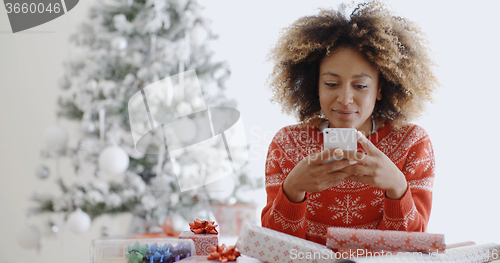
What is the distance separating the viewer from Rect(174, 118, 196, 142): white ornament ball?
206cm

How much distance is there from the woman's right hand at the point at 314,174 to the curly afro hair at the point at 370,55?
1.03 ft

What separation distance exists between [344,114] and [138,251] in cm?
57

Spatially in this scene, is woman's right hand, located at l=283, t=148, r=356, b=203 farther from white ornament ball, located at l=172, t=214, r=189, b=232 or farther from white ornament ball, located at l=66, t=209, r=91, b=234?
white ornament ball, located at l=66, t=209, r=91, b=234

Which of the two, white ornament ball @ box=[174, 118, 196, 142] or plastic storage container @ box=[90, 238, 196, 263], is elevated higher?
white ornament ball @ box=[174, 118, 196, 142]

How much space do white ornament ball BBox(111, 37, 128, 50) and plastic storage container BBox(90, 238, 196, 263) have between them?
1.45m

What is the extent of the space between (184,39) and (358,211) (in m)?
1.45

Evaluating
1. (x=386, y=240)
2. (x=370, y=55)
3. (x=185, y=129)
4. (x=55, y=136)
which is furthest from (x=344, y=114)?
(x=55, y=136)

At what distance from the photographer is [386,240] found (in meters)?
0.67

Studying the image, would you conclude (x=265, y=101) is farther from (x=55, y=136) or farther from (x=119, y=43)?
(x=55, y=136)

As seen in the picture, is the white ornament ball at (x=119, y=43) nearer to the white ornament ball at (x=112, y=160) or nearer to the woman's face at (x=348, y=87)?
the white ornament ball at (x=112, y=160)

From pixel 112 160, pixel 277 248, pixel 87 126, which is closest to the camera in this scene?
pixel 277 248

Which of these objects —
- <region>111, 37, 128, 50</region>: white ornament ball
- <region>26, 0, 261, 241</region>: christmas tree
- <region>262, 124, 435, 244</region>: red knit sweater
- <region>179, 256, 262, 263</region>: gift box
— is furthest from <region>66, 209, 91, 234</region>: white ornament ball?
<region>179, 256, 262, 263</region>: gift box

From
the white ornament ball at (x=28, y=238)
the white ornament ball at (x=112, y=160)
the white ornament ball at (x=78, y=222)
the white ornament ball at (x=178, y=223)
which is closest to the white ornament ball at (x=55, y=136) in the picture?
the white ornament ball at (x=112, y=160)

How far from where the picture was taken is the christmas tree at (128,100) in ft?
6.73
